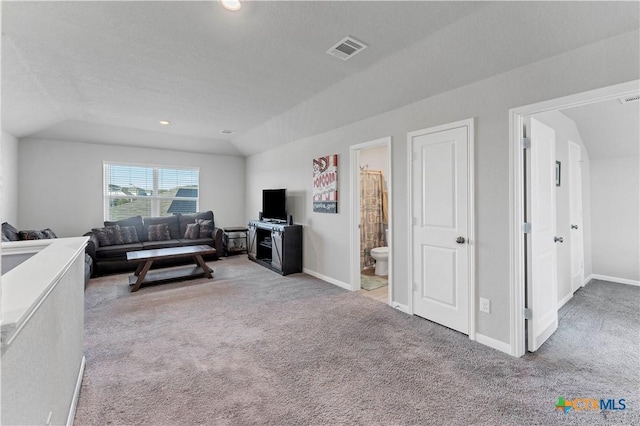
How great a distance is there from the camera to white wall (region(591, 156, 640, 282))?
4293 millimetres

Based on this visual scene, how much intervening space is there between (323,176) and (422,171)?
179 centimetres

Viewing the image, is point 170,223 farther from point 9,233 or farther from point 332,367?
point 332,367

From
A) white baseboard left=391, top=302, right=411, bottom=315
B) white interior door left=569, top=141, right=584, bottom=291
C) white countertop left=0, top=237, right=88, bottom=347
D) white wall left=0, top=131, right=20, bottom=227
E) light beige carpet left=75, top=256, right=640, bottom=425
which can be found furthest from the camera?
white wall left=0, top=131, right=20, bottom=227

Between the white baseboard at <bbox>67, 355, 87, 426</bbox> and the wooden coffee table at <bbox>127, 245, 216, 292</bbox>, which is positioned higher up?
the wooden coffee table at <bbox>127, 245, 216, 292</bbox>

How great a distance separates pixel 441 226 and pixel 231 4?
8.51ft

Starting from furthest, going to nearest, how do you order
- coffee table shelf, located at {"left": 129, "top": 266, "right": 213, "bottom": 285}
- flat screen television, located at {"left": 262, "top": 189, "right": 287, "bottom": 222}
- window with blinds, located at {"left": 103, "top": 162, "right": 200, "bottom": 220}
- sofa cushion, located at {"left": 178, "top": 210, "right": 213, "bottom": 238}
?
sofa cushion, located at {"left": 178, "top": 210, "right": 213, "bottom": 238}, window with blinds, located at {"left": 103, "top": 162, "right": 200, "bottom": 220}, flat screen television, located at {"left": 262, "top": 189, "right": 287, "bottom": 222}, coffee table shelf, located at {"left": 129, "top": 266, "right": 213, "bottom": 285}

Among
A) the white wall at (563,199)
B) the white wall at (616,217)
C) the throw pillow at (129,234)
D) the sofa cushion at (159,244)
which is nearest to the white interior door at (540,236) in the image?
the white wall at (563,199)

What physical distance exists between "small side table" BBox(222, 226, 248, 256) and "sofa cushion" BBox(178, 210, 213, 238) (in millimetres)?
466

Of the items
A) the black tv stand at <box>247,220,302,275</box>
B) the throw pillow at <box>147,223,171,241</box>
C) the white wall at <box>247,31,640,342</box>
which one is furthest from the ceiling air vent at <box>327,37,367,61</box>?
the throw pillow at <box>147,223,171,241</box>

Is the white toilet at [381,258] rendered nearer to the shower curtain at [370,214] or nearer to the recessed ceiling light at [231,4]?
the shower curtain at [370,214]

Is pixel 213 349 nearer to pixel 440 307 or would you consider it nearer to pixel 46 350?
pixel 46 350

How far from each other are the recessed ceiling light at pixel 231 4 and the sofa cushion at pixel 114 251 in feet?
15.0

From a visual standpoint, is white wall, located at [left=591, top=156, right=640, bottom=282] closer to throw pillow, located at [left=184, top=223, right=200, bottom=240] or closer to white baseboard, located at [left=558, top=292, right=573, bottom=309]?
white baseboard, located at [left=558, top=292, right=573, bottom=309]

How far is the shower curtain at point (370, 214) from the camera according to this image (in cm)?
529
